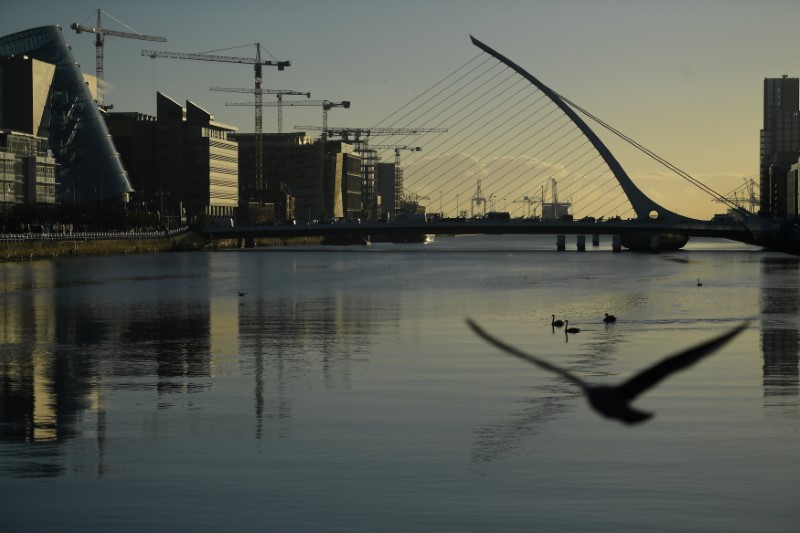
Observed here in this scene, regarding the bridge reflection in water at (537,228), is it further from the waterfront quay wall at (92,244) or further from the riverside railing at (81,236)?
the riverside railing at (81,236)

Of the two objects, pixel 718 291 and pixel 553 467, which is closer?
pixel 553 467

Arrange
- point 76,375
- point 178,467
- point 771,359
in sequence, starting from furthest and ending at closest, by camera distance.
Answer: point 771,359
point 76,375
point 178,467

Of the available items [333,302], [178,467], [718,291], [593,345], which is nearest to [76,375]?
[178,467]

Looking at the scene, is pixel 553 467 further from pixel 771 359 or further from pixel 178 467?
pixel 771 359

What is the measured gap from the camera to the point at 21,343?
Answer: 48.1 m

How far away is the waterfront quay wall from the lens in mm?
138000

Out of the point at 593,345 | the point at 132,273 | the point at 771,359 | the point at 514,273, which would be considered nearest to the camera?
the point at 771,359

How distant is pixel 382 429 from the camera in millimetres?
27141

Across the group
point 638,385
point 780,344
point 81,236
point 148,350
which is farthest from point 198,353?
point 81,236

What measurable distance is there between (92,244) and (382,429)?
5401 inches

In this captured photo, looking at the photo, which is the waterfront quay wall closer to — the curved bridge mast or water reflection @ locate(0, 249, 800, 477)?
water reflection @ locate(0, 249, 800, 477)

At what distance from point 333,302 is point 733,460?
53318 mm

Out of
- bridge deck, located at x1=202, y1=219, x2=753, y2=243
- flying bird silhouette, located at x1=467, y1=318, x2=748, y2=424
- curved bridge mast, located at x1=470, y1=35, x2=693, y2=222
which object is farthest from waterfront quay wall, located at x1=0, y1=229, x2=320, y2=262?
flying bird silhouette, located at x1=467, y1=318, x2=748, y2=424

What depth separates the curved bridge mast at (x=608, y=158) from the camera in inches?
6127
